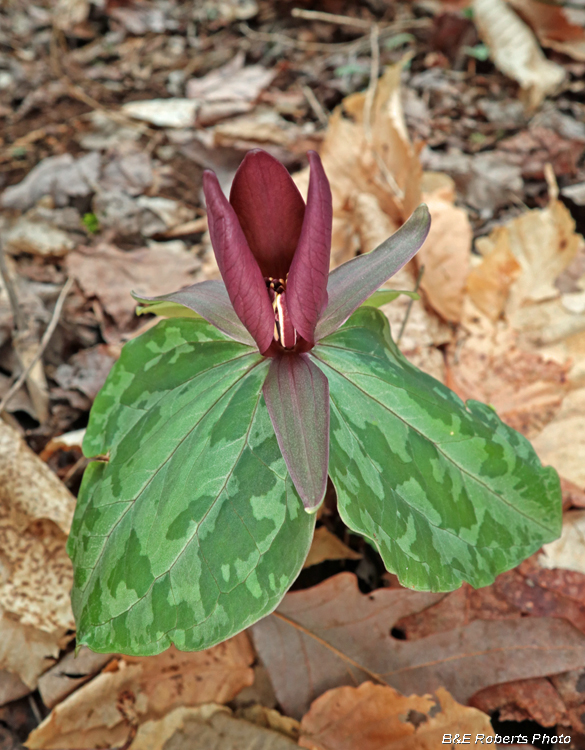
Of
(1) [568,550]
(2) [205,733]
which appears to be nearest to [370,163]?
(1) [568,550]

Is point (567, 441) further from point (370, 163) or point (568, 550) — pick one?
point (370, 163)

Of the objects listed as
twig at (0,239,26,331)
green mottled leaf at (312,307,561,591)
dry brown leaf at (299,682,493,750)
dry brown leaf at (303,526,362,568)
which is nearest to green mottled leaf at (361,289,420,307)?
green mottled leaf at (312,307,561,591)

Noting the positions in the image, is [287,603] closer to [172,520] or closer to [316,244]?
[172,520]

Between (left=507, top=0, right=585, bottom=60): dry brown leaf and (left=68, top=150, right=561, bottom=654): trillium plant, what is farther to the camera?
(left=507, top=0, right=585, bottom=60): dry brown leaf

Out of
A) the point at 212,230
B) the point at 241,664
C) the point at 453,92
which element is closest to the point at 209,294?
the point at 212,230

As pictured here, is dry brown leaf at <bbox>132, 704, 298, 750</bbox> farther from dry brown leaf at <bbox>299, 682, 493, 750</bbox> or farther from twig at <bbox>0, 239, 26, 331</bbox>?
twig at <bbox>0, 239, 26, 331</bbox>

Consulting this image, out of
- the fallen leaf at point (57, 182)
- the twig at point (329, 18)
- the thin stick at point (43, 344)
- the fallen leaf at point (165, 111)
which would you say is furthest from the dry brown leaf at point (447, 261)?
the twig at point (329, 18)
